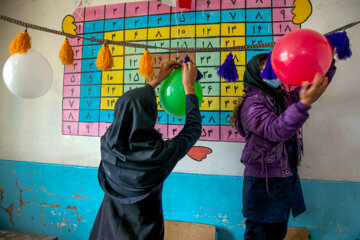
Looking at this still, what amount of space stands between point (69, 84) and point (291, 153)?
192cm

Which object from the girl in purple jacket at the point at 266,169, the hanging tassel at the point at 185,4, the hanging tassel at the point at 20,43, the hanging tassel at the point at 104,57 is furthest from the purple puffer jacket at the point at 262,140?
the hanging tassel at the point at 20,43

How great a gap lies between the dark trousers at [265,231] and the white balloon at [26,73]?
1603 millimetres

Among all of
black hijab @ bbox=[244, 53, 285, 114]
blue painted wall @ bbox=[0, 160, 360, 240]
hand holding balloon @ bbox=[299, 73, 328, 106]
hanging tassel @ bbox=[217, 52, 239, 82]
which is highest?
hanging tassel @ bbox=[217, 52, 239, 82]

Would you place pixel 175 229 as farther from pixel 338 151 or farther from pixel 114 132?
pixel 338 151

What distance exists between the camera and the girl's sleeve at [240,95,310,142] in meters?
0.78

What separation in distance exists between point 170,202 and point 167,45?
1.31m

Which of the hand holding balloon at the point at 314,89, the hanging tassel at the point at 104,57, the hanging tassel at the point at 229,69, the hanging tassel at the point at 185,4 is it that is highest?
the hanging tassel at the point at 185,4

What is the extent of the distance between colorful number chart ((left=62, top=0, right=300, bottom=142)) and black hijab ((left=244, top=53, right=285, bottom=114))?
0.48 meters

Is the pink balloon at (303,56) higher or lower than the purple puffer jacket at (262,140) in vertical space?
higher

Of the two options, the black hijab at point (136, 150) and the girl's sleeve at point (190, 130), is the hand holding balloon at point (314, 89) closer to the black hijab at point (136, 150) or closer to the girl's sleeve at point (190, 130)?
the girl's sleeve at point (190, 130)

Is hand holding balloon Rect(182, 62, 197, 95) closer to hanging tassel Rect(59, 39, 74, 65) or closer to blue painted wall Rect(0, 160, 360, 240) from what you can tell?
hanging tassel Rect(59, 39, 74, 65)

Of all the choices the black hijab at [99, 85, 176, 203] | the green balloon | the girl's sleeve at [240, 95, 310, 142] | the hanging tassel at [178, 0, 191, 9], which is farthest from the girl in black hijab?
the hanging tassel at [178, 0, 191, 9]

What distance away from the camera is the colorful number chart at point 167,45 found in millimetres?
1635

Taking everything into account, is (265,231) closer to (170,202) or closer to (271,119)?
(271,119)
